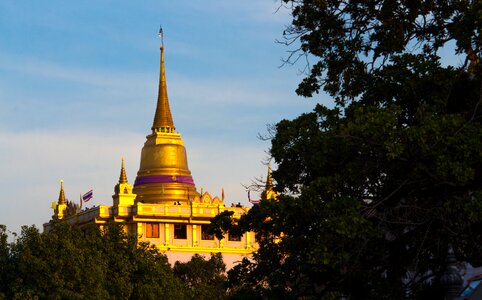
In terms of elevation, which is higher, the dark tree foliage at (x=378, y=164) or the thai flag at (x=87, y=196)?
the thai flag at (x=87, y=196)

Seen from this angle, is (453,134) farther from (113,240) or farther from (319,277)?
(113,240)

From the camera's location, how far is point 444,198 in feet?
96.4

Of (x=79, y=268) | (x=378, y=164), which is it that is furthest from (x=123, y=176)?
(x=378, y=164)

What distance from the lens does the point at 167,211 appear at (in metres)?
113

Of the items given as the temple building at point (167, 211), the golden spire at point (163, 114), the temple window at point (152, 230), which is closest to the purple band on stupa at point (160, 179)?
the temple building at point (167, 211)

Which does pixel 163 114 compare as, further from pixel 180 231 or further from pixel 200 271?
pixel 200 271

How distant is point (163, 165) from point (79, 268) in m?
63.2

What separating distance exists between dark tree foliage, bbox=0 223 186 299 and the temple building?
129 feet

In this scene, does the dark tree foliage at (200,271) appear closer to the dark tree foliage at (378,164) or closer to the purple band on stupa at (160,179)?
the purple band on stupa at (160,179)

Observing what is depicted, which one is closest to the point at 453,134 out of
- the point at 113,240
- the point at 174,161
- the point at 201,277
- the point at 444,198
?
the point at 444,198

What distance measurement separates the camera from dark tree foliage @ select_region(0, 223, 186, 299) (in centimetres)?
5966

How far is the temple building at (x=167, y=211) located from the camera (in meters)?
112

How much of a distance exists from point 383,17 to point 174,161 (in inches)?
3612

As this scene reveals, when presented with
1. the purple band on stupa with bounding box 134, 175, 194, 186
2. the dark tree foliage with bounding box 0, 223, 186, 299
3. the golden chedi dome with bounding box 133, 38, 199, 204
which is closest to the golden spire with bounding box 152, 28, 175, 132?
the golden chedi dome with bounding box 133, 38, 199, 204
